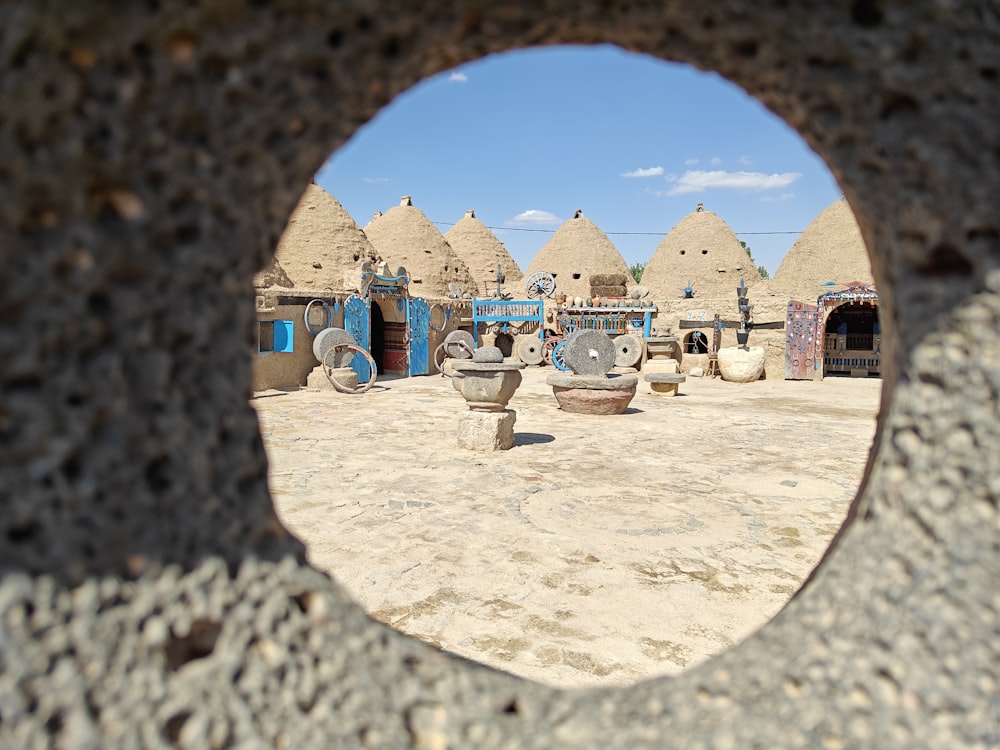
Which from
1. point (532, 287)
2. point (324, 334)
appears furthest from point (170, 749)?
point (532, 287)

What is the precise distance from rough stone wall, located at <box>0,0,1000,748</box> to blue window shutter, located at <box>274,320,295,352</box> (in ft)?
38.4

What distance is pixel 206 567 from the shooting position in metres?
1.21

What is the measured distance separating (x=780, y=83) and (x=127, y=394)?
58.3 inches

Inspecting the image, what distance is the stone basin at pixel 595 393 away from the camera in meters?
9.48

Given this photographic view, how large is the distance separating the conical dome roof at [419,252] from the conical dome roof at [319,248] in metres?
4.97

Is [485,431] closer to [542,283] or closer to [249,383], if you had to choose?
[249,383]

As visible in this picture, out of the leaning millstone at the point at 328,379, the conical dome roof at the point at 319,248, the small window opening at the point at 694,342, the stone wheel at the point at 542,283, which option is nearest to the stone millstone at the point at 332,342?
the leaning millstone at the point at 328,379

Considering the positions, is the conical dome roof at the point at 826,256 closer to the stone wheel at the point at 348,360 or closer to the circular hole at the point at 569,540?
the stone wheel at the point at 348,360

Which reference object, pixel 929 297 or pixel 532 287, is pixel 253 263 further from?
pixel 532 287

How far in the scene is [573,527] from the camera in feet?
14.7

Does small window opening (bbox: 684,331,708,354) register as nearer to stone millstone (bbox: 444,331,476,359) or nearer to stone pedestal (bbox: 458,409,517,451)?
stone millstone (bbox: 444,331,476,359)

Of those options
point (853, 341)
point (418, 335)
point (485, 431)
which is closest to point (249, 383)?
point (485, 431)

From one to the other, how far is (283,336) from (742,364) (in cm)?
1127

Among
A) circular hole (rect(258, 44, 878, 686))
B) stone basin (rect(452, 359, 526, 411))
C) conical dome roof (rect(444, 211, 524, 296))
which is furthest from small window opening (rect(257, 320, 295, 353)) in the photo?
conical dome roof (rect(444, 211, 524, 296))
